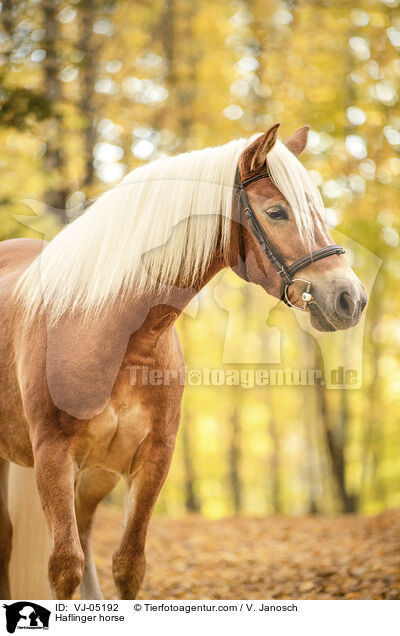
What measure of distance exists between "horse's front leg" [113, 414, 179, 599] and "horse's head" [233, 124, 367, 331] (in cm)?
85

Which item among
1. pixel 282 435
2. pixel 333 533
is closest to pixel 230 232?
pixel 333 533

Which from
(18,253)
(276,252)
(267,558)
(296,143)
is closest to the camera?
(276,252)

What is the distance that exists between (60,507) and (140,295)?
93cm

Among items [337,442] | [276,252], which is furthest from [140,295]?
[337,442]

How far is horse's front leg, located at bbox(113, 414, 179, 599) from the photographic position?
254 cm

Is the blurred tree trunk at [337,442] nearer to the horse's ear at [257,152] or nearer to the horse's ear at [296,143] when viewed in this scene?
the horse's ear at [296,143]

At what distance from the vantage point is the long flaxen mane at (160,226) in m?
2.29

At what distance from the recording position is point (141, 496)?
256cm

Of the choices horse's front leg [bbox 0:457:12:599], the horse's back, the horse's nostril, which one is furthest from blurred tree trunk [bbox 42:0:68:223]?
the horse's nostril

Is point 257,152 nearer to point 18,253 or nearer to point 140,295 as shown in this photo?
point 140,295

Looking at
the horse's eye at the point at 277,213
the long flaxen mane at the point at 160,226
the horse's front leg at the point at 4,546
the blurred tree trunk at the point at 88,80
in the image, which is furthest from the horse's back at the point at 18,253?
the blurred tree trunk at the point at 88,80
